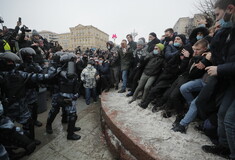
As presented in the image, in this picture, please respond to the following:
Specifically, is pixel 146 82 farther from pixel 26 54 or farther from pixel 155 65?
pixel 26 54

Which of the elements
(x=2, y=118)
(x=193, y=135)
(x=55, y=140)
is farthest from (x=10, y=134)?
(x=193, y=135)

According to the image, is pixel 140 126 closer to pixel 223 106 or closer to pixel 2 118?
pixel 223 106

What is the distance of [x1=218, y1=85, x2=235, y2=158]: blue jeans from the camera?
4.66 feet

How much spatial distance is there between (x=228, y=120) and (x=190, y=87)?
0.86 meters

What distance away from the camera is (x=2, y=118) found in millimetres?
1490

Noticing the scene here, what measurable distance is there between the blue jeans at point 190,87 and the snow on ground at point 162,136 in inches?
21.4

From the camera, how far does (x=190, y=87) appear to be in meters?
2.23

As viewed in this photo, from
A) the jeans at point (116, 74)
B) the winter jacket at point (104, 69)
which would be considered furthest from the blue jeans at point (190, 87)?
the winter jacket at point (104, 69)

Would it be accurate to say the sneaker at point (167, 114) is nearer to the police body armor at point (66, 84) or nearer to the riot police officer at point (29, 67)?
the police body armor at point (66, 84)

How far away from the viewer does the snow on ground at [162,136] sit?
1.59m

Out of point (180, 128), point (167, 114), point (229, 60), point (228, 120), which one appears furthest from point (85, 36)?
point (228, 120)

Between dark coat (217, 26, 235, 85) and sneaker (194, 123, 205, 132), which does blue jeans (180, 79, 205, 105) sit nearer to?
sneaker (194, 123, 205, 132)

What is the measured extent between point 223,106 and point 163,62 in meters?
1.95

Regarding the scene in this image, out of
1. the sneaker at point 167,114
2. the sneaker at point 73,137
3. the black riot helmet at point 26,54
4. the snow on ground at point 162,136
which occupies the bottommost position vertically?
the sneaker at point 73,137
